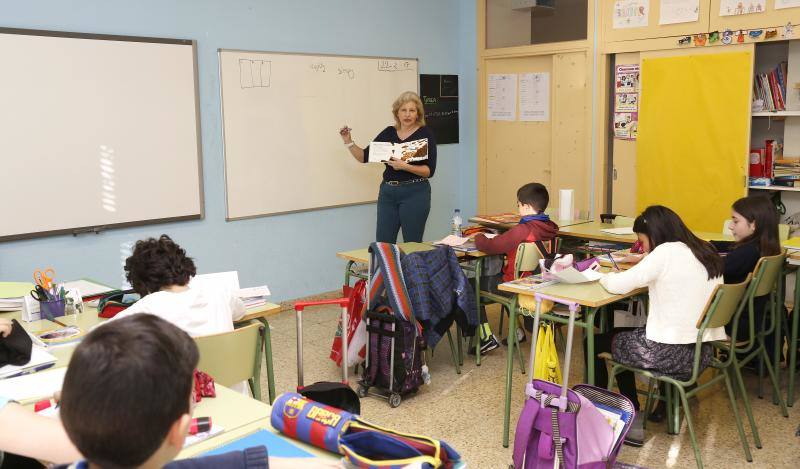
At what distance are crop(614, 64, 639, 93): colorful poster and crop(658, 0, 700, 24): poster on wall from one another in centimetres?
44

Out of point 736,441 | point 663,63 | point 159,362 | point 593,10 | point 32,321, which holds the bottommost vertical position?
point 736,441

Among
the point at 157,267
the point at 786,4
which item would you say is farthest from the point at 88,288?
the point at 786,4

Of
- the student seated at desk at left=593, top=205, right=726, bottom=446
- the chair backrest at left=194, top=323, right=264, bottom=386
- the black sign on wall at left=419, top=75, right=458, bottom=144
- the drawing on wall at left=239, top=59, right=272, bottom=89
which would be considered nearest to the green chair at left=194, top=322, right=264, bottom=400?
the chair backrest at left=194, top=323, right=264, bottom=386

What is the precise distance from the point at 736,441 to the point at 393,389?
1.65 m

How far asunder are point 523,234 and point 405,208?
56.8 inches

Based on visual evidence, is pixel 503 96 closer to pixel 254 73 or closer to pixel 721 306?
pixel 254 73

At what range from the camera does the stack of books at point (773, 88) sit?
537cm

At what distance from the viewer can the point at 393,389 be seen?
3973 millimetres

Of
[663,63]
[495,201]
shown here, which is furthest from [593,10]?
[495,201]

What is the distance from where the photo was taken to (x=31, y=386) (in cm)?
216

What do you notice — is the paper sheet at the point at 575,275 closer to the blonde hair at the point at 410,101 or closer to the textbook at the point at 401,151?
the textbook at the point at 401,151

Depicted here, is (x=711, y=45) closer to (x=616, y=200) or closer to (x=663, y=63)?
(x=663, y=63)

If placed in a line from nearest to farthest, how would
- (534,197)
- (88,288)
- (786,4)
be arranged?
(88,288)
(534,197)
(786,4)

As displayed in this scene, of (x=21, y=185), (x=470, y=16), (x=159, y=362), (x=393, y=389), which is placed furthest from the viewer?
(x=470, y=16)
